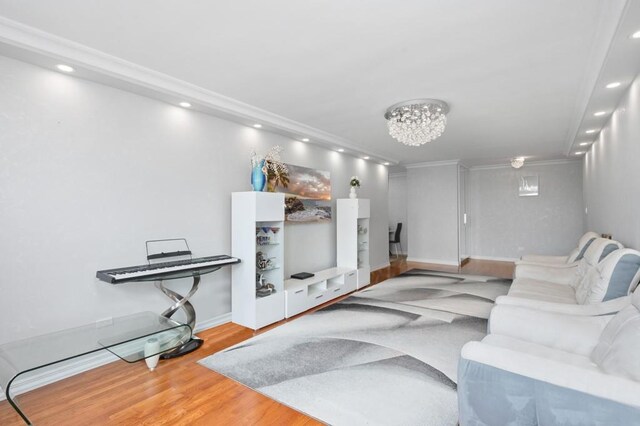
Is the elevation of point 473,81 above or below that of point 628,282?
above

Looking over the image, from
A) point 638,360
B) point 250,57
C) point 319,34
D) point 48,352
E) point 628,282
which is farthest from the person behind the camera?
point 250,57

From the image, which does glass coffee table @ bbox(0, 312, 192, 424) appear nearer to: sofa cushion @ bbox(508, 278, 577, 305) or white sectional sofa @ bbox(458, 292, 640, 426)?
white sectional sofa @ bbox(458, 292, 640, 426)

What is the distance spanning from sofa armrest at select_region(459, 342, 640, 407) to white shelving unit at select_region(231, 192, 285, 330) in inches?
104

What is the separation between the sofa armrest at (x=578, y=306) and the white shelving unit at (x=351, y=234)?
3174mm

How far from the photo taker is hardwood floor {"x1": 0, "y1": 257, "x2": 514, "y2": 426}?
6.84ft

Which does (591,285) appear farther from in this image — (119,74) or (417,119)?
(119,74)

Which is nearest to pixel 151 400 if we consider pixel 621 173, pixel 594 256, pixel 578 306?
pixel 578 306

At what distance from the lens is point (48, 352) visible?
5.61 ft

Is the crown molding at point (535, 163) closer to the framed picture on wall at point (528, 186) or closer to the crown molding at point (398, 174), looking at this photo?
the framed picture on wall at point (528, 186)

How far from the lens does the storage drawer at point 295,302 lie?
409 centimetres

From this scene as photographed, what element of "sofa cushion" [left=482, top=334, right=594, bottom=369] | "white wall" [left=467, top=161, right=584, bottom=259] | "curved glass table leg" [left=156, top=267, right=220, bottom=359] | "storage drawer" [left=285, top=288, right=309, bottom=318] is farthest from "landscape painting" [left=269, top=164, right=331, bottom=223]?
"white wall" [left=467, top=161, right=584, bottom=259]

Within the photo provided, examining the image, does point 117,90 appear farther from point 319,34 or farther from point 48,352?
point 48,352

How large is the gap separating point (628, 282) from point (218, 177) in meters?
4.03

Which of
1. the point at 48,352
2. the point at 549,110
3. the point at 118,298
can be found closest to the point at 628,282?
the point at 549,110
